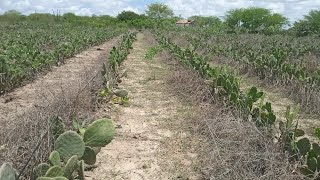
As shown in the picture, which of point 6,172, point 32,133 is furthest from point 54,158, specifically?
point 32,133

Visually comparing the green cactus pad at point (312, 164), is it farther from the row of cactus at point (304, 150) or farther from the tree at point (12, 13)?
the tree at point (12, 13)

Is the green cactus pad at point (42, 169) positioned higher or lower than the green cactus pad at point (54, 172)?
lower

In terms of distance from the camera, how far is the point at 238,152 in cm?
421

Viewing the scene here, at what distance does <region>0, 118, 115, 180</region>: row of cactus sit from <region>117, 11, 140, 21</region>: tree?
5825 centimetres

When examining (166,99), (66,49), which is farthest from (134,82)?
(66,49)

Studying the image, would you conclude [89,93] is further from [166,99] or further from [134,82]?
[134,82]

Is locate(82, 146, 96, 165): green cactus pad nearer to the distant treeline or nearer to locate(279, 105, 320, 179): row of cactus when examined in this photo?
locate(279, 105, 320, 179): row of cactus

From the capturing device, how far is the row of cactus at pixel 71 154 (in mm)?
3029

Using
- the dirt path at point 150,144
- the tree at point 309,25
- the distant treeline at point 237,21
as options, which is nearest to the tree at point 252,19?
the distant treeline at point 237,21

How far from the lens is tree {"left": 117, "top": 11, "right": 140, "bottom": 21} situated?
202 feet

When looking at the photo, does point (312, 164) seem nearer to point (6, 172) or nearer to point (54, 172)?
point (54, 172)

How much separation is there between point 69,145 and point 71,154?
0.27 feet

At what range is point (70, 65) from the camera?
496 inches

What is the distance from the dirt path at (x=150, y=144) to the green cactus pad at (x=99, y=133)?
1.83ft
